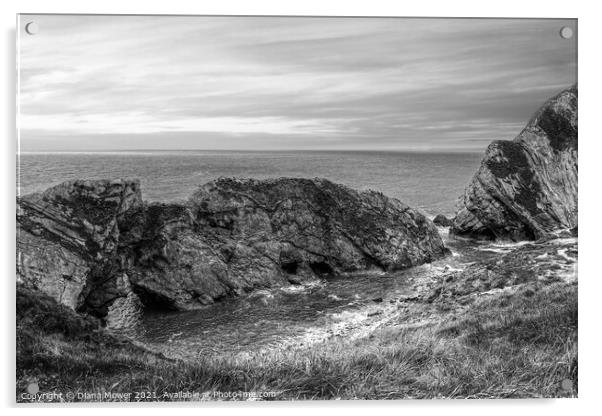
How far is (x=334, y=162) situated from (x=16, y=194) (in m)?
8.61

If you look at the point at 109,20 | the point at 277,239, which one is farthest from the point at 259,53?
the point at 277,239

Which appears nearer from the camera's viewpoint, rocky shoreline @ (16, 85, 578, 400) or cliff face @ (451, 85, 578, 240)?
rocky shoreline @ (16, 85, 578, 400)

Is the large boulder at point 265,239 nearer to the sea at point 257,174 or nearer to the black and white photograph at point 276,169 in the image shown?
the black and white photograph at point 276,169

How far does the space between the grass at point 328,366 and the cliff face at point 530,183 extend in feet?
14.1

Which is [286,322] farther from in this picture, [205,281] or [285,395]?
[285,395]

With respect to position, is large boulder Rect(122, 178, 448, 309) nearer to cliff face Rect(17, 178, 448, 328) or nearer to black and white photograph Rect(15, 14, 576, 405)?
cliff face Rect(17, 178, 448, 328)

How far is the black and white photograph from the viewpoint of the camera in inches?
376

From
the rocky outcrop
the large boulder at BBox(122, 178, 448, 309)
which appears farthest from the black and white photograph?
the rocky outcrop

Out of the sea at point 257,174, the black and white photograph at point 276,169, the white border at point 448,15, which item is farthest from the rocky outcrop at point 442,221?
the white border at point 448,15

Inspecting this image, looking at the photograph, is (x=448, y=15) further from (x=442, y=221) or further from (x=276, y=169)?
(x=442, y=221)

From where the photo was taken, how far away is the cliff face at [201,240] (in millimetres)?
13227

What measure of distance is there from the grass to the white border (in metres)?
0.39

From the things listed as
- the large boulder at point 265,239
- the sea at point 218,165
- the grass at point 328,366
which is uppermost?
the sea at point 218,165
